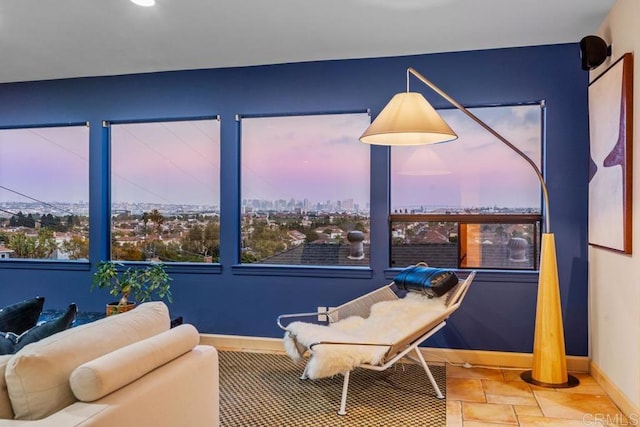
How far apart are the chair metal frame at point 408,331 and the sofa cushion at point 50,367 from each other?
54.5 inches

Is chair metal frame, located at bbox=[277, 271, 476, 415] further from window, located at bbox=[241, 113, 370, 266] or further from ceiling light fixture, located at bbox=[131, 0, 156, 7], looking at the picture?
ceiling light fixture, located at bbox=[131, 0, 156, 7]

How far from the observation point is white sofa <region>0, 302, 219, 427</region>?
142 centimetres

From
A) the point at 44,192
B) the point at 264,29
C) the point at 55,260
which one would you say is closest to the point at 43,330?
the point at 264,29

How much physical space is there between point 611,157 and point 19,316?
129 inches

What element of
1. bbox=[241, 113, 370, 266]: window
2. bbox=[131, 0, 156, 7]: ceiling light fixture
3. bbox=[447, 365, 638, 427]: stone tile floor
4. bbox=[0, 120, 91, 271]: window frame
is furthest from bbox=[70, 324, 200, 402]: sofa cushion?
bbox=[0, 120, 91, 271]: window frame

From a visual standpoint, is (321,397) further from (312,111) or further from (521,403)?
(312,111)

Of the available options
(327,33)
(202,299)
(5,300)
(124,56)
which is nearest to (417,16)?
(327,33)

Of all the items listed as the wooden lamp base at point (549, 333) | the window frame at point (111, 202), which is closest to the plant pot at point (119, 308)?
the window frame at point (111, 202)

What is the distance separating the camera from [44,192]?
4824 mm

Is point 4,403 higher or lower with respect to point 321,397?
higher

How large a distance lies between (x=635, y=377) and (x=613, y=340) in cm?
40

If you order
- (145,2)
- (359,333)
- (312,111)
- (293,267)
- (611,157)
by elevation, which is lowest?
(359,333)

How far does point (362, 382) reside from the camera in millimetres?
3363

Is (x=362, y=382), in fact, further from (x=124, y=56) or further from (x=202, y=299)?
(x=124, y=56)
